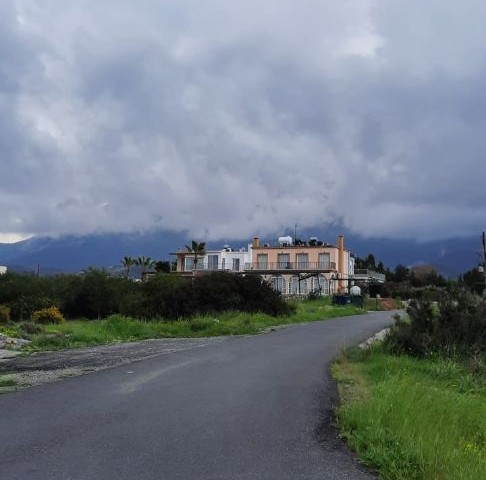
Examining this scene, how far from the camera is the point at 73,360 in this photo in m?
15.3

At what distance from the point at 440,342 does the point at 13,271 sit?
39442 millimetres

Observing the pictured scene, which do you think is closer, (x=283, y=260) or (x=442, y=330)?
(x=442, y=330)

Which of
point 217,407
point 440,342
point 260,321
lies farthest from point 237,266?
point 217,407

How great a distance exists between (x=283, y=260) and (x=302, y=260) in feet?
9.74

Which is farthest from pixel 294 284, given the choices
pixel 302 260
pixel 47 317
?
pixel 47 317

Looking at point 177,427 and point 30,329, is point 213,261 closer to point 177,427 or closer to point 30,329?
Result: point 30,329

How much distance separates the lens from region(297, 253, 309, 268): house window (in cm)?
9400

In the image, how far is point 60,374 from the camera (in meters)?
12.8

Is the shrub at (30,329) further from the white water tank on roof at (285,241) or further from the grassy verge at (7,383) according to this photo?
the white water tank on roof at (285,241)

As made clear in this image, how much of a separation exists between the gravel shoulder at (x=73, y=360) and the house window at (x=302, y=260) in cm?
7467

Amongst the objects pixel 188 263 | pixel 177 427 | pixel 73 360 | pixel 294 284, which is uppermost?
pixel 188 263

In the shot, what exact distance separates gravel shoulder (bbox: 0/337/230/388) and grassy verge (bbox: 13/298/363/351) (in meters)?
1.46

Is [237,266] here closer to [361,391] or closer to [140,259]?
[140,259]

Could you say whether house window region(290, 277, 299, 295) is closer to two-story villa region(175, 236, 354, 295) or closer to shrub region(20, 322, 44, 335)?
two-story villa region(175, 236, 354, 295)
